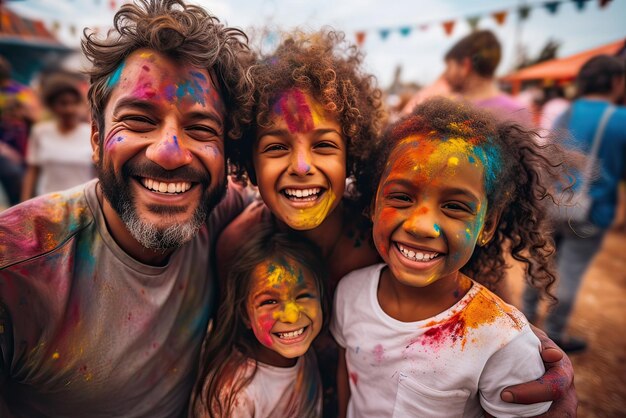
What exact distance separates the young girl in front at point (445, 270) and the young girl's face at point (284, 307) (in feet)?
0.63

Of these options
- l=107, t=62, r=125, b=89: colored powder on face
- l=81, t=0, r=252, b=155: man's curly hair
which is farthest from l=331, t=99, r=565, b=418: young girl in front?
l=107, t=62, r=125, b=89: colored powder on face

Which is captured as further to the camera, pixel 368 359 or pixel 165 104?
pixel 368 359

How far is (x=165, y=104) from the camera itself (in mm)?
1486

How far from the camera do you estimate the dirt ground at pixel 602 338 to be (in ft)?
10.8

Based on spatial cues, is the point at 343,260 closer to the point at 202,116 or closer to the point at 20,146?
the point at 202,116

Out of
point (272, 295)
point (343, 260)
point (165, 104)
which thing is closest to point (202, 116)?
point (165, 104)

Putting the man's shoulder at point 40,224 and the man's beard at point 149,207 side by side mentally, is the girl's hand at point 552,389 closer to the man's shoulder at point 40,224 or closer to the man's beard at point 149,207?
the man's beard at point 149,207

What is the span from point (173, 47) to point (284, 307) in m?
1.17

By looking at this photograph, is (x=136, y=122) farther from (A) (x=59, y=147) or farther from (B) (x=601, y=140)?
(B) (x=601, y=140)

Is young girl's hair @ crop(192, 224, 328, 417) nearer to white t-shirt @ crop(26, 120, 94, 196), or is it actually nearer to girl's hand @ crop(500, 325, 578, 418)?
girl's hand @ crop(500, 325, 578, 418)

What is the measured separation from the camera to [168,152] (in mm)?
1458

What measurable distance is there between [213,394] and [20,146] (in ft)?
17.7

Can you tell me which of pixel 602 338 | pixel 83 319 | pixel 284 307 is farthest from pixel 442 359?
pixel 602 338

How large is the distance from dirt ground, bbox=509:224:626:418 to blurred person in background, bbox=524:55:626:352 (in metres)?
0.76
